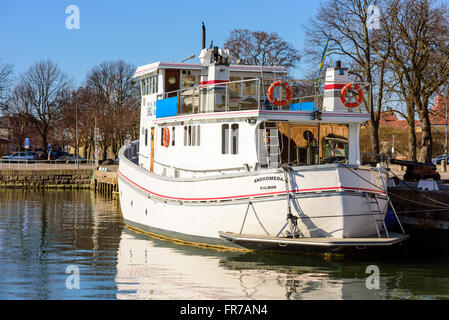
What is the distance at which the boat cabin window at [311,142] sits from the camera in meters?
18.6

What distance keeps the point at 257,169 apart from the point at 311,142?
2.68m

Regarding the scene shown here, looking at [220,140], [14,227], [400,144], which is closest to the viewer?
[220,140]

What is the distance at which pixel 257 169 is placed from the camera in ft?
56.3

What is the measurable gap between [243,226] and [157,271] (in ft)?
8.99

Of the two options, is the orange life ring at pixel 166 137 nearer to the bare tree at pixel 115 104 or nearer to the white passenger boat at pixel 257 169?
the white passenger boat at pixel 257 169

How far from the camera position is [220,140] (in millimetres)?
18984

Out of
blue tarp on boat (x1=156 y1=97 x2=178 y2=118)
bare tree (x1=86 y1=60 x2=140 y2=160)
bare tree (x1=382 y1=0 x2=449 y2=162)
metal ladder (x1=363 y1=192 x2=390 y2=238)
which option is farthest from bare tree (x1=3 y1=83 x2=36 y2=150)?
metal ladder (x1=363 y1=192 x2=390 y2=238)

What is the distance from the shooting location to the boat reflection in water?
540 inches

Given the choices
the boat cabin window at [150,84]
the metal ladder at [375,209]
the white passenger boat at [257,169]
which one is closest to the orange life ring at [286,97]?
the white passenger boat at [257,169]
